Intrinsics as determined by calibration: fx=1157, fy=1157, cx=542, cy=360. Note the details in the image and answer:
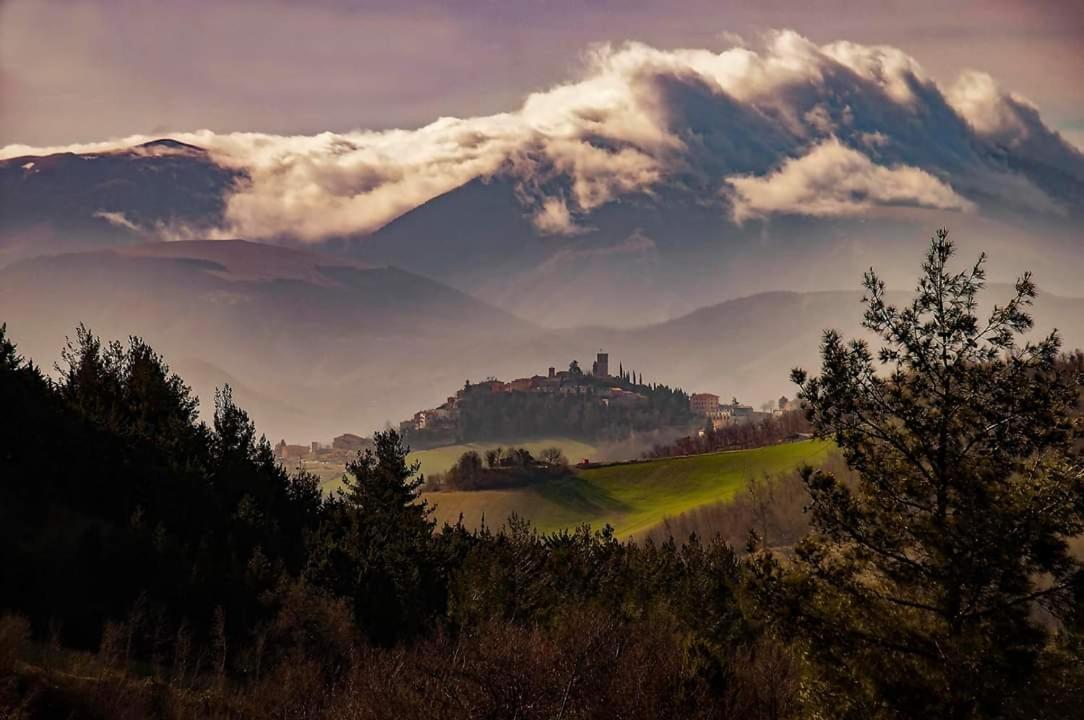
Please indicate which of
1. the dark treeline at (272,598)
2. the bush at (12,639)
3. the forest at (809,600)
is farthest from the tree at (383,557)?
the bush at (12,639)

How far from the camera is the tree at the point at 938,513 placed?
85.3 ft

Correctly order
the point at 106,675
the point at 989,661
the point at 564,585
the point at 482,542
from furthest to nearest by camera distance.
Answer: the point at 482,542 < the point at 564,585 < the point at 106,675 < the point at 989,661

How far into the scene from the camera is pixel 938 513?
27.5 meters

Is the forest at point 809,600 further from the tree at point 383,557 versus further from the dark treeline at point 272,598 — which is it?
the tree at point 383,557

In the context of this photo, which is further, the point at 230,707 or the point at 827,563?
the point at 230,707

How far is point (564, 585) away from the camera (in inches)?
2904

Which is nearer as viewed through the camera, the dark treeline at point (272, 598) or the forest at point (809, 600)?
the forest at point (809, 600)

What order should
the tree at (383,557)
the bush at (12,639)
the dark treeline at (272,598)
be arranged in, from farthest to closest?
the tree at (383,557)
the dark treeline at (272,598)
the bush at (12,639)

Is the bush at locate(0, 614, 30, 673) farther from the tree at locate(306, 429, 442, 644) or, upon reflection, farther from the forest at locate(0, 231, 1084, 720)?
the tree at locate(306, 429, 442, 644)

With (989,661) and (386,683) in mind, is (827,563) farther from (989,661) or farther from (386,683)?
(386,683)

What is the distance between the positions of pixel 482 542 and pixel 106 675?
162 ft

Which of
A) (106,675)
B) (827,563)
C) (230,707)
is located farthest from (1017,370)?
(106,675)

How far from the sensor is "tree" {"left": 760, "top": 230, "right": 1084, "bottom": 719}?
26.0 metres

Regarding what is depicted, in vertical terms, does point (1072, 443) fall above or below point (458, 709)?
above
